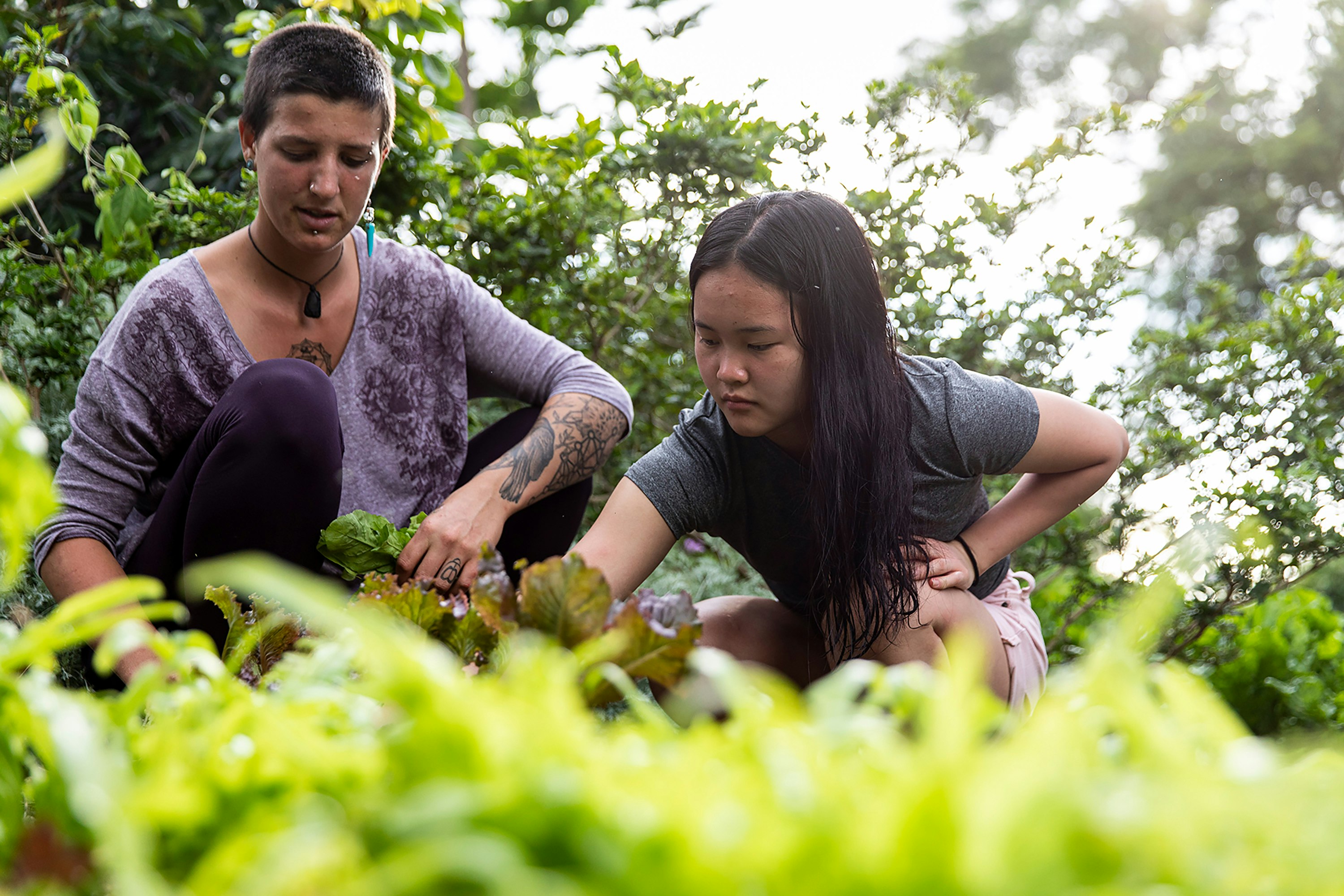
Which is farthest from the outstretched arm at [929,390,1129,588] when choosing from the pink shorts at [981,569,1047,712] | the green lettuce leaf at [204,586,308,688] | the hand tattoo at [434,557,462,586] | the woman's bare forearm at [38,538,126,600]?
the woman's bare forearm at [38,538,126,600]

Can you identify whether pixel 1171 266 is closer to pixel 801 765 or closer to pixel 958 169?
pixel 958 169

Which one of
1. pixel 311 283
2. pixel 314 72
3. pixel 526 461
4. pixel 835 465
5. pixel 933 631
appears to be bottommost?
pixel 933 631

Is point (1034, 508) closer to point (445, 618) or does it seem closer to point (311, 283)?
point (445, 618)

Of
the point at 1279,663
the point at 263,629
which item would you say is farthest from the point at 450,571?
the point at 1279,663

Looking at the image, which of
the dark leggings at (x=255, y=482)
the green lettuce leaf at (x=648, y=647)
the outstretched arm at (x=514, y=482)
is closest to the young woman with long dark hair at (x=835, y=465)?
the outstretched arm at (x=514, y=482)

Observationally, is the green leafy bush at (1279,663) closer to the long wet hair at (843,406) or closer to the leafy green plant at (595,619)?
the long wet hair at (843,406)

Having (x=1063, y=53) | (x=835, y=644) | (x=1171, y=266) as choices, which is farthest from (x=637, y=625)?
(x=1063, y=53)

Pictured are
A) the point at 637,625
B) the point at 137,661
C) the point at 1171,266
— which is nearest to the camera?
the point at 637,625

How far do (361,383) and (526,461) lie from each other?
1.81ft

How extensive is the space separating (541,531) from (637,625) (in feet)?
5.09

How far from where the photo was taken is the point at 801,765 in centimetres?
55

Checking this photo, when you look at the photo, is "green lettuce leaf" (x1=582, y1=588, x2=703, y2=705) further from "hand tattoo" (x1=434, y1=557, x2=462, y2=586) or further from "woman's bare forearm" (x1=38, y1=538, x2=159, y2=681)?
"woman's bare forearm" (x1=38, y1=538, x2=159, y2=681)

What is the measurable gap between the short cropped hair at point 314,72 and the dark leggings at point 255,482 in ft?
2.00

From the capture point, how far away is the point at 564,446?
2326 mm
